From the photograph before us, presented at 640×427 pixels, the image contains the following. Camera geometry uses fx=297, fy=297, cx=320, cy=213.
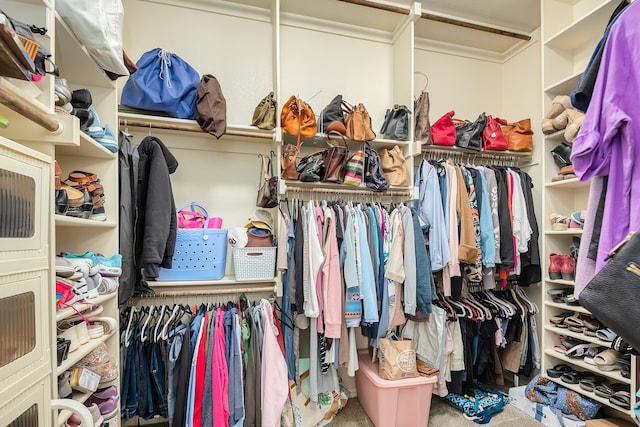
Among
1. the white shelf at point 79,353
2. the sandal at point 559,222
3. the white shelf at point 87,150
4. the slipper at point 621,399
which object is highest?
the white shelf at point 87,150

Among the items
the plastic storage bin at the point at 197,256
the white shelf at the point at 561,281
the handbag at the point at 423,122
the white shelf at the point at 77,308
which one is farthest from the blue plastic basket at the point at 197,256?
the white shelf at the point at 561,281

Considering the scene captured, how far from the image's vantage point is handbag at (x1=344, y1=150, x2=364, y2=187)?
197 centimetres

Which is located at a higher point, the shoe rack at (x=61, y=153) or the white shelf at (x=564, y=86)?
the white shelf at (x=564, y=86)

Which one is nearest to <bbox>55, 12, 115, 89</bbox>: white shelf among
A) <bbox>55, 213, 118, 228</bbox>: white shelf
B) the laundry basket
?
<bbox>55, 213, 118, 228</bbox>: white shelf

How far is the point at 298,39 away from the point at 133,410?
8.69 feet

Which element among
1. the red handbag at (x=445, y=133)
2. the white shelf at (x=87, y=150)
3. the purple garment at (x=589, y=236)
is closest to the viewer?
the purple garment at (x=589, y=236)

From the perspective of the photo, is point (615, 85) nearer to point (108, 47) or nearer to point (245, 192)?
point (108, 47)

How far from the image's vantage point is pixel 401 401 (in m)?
1.87

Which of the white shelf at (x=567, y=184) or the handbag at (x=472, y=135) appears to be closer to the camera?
the white shelf at (x=567, y=184)

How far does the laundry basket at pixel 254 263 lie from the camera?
1.83m

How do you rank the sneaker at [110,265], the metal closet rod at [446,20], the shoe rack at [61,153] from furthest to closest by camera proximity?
the metal closet rod at [446,20]
the sneaker at [110,265]
the shoe rack at [61,153]

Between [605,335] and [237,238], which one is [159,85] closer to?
[237,238]

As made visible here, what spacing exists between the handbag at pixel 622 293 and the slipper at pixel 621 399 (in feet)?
4.94

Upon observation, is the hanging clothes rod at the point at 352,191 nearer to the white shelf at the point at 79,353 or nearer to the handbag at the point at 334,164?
the handbag at the point at 334,164
